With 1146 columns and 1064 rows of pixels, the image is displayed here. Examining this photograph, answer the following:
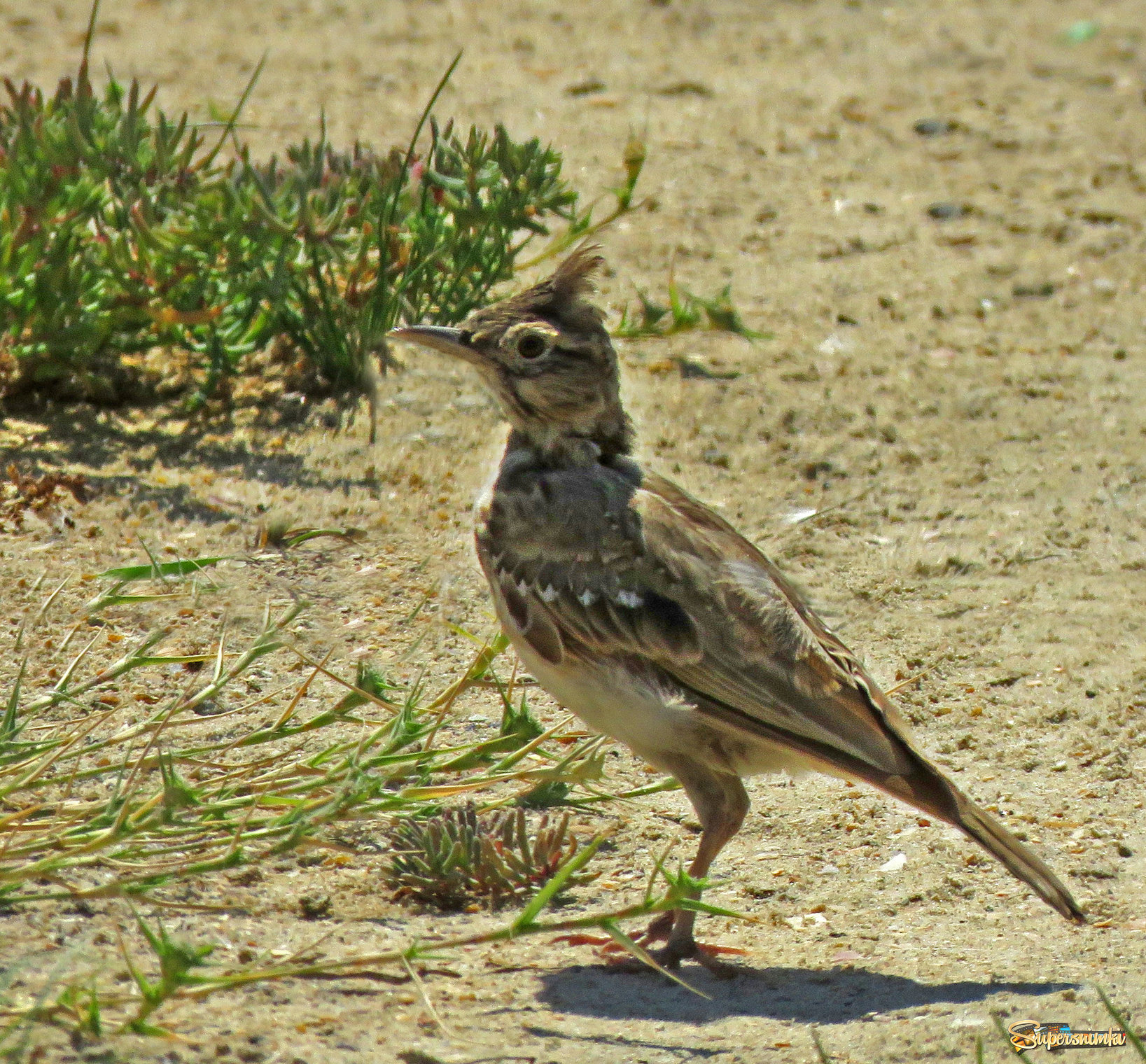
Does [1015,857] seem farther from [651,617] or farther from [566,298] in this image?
[566,298]

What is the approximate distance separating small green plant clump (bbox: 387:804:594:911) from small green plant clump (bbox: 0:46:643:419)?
7.32ft

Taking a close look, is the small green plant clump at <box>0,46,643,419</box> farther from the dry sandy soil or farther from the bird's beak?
the bird's beak

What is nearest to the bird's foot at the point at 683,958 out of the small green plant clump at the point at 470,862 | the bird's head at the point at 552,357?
the small green plant clump at the point at 470,862

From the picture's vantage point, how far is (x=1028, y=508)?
5.89 meters

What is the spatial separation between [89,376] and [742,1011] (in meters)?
3.55

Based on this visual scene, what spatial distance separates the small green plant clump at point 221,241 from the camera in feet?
17.6

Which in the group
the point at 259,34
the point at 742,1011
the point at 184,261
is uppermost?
the point at 259,34

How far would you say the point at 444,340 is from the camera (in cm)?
452

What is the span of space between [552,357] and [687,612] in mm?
796

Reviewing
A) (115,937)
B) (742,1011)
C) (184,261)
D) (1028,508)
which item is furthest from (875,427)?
(115,937)

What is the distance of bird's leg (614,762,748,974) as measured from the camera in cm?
391

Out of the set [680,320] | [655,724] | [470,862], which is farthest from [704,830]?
[680,320]

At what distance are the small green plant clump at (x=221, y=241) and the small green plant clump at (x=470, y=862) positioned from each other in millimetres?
2233

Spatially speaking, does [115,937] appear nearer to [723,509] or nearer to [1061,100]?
[723,509]
